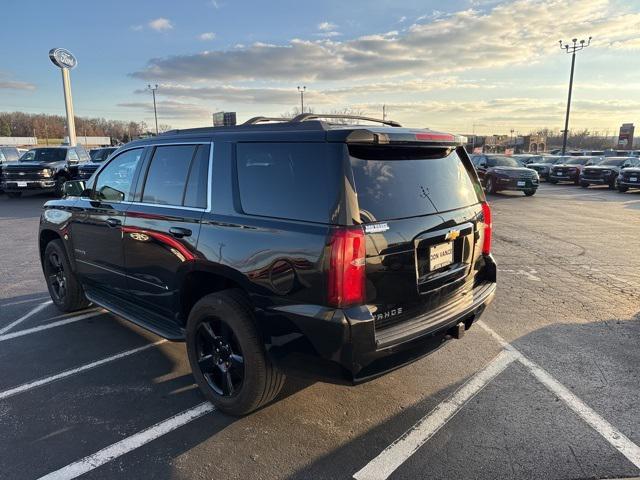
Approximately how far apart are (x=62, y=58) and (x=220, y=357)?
110ft

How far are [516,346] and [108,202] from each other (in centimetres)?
404

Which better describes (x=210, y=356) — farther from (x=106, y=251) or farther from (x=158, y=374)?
(x=106, y=251)

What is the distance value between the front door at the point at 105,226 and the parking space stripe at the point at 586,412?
11.9 ft

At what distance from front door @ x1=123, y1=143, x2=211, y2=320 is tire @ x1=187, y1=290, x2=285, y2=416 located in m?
0.37

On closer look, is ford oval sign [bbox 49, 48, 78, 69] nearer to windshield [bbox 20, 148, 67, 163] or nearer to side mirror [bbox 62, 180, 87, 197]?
windshield [bbox 20, 148, 67, 163]

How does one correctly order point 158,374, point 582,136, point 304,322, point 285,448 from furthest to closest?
1. point 582,136
2. point 158,374
3. point 285,448
4. point 304,322

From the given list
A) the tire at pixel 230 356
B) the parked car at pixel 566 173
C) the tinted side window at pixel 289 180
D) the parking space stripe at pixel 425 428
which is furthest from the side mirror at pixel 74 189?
the parked car at pixel 566 173

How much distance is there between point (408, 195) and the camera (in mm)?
2914

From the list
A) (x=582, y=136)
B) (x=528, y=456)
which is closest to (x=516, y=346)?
(x=528, y=456)

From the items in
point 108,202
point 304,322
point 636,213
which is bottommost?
point 636,213

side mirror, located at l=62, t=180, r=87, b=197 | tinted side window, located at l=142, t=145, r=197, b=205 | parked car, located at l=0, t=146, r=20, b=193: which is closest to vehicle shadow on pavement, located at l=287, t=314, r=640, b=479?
tinted side window, located at l=142, t=145, r=197, b=205

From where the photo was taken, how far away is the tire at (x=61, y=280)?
4.96 m

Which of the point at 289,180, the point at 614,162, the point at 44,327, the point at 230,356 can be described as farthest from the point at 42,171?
the point at 614,162

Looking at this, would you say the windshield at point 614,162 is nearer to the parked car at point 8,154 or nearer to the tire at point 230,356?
the tire at point 230,356
